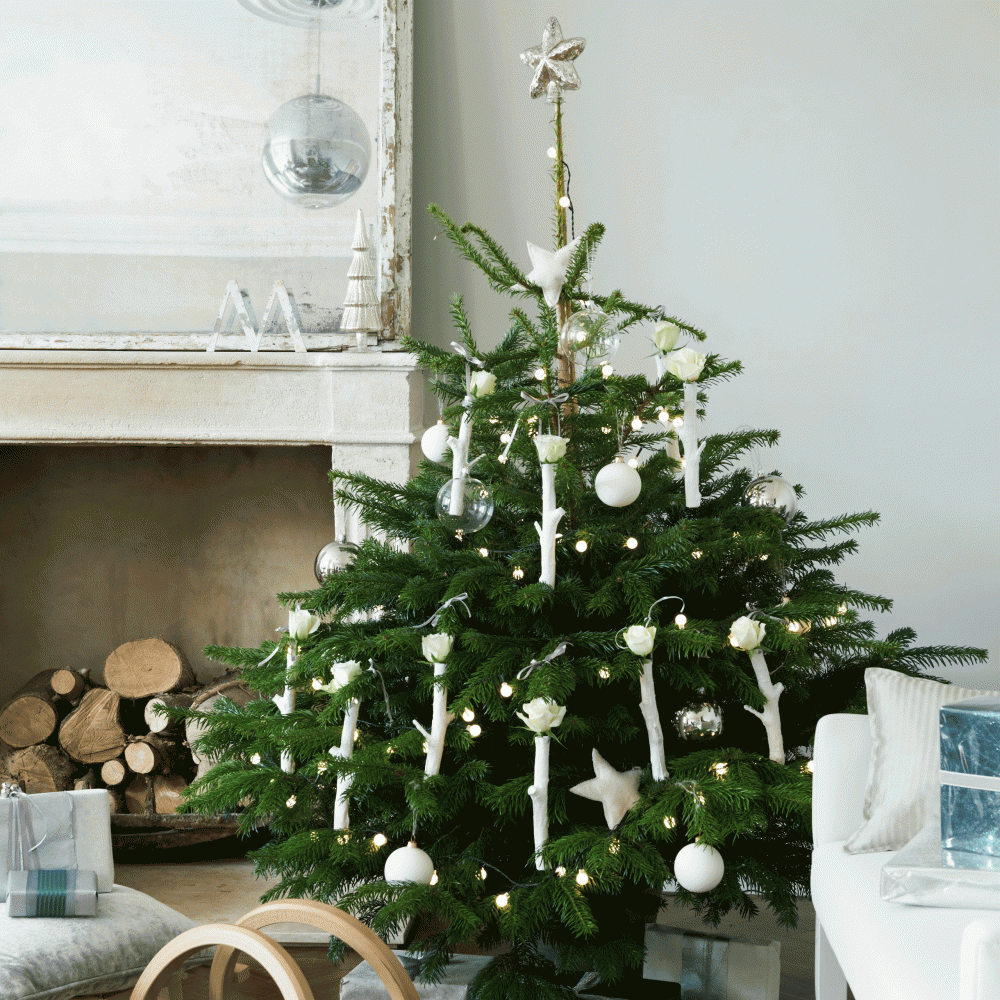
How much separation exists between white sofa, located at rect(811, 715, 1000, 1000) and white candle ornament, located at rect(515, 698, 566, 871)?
0.35 metres

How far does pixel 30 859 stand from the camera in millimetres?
1553

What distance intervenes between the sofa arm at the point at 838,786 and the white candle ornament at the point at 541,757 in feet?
1.16

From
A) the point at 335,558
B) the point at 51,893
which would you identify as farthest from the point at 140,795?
the point at 335,558

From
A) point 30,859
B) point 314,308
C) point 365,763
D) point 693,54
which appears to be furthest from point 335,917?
point 693,54

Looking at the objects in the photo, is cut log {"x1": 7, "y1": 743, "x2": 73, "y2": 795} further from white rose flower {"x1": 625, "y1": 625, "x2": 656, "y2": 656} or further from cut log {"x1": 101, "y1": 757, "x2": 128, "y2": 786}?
white rose flower {"x1": 625, "y1": 625, "x2": 656, "y2": 656}

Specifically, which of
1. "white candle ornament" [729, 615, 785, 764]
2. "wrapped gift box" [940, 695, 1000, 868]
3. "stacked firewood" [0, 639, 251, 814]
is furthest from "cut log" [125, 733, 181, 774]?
"wrapped gift box" [940, 695, 1000, 868]

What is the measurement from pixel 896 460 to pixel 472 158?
1.27 meters

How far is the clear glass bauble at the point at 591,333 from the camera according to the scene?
1.47 m

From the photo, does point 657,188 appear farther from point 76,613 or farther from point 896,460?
point 76,613

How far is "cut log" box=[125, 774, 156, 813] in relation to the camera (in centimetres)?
232

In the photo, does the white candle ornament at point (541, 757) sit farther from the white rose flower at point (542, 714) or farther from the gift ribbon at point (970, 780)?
the gift ribbon at point (970, 780)

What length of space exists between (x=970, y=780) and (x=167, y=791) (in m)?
1.82

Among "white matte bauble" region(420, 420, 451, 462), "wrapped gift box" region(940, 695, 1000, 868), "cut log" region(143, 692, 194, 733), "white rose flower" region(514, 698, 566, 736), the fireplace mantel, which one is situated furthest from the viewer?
"cut log" region(143, 692, 194, 733)

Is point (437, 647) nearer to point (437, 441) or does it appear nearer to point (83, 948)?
point (437, 441)
